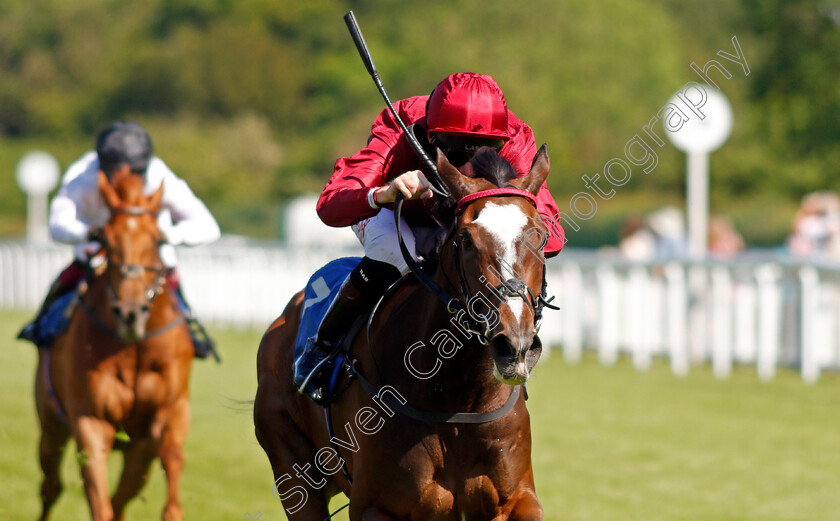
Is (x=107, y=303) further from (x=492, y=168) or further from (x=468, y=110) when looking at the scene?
(x=492, y=168)

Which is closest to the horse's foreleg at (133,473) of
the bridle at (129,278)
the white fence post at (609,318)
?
the bridle at (129,278)

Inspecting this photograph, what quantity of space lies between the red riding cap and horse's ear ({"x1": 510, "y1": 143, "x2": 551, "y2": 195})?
22 cm

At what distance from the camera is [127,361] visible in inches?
225

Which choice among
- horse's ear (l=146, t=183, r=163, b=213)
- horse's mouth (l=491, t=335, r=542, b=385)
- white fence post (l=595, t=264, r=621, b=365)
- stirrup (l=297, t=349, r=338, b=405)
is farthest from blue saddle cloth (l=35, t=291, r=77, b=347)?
white fence post (l=595, t=264, r=621, b=365)

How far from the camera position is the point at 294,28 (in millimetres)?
57781

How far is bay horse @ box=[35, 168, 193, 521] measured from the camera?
18.4 ft

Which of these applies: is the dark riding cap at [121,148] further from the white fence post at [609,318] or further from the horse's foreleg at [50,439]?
the white fence post at [609,318]

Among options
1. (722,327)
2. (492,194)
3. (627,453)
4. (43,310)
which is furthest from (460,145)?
(722,327)

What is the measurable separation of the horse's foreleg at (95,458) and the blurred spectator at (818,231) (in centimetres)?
802

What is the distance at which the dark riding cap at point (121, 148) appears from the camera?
228 inches

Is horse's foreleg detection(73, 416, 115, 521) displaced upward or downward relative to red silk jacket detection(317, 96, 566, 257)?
downward

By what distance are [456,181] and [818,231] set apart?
965 centimetres

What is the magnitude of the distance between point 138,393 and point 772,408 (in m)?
5.67

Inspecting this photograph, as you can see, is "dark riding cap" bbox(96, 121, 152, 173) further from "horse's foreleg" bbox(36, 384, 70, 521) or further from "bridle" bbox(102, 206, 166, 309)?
"horse's foreleg" bbox(36, 384, 70, 521)
